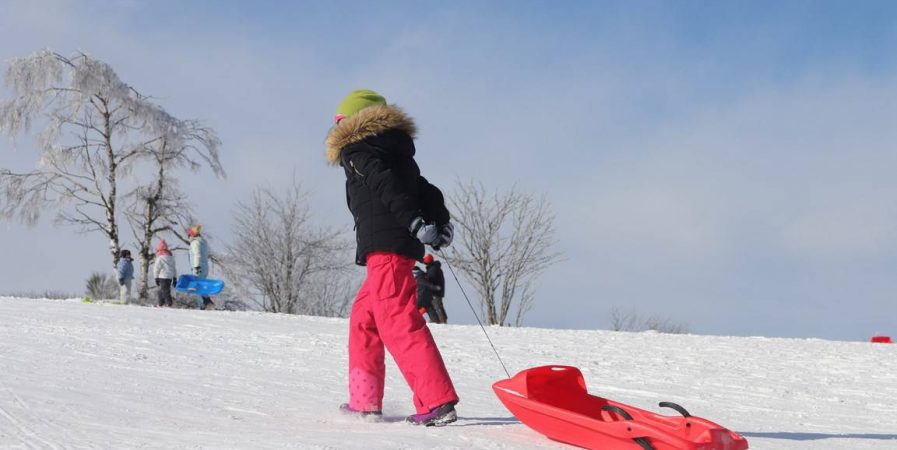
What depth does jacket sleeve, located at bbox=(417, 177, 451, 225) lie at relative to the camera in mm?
4355

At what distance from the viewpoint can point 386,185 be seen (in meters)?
4.20

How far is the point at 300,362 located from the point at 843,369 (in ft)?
20.3

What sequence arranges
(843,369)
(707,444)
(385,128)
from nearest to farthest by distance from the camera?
(707,444), (385,128), (843,369)

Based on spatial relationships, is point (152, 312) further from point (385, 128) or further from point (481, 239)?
point (481, 239)

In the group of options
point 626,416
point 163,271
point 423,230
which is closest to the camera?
point 626,416

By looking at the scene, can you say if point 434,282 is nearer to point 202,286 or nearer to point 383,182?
point 202,286

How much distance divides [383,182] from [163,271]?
49.6 ft

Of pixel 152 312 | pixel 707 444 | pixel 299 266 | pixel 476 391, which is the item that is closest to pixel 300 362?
pixel 476 391

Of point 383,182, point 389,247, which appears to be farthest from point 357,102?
point 389,247

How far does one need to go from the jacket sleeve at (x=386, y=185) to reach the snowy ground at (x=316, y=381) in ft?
3.30

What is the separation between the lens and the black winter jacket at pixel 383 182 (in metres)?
4.21

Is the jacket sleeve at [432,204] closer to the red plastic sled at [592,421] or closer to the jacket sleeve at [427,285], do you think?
the red plastic sled at [592,421]

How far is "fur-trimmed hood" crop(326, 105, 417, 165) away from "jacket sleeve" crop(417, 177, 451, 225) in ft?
0.98

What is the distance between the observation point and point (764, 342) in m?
12.5
